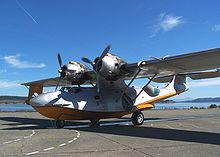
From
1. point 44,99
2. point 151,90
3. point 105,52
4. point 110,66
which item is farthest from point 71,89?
point 151,90

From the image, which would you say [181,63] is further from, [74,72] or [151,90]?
[74,72]

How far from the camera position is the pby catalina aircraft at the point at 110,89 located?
1650 centimetres

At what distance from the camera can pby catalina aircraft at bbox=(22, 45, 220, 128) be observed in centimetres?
1650

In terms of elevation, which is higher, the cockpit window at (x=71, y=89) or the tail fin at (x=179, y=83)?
the tail fin at (x=179, y=83)

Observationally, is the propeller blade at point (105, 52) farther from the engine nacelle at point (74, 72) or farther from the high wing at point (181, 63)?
the engine nacelle at point (74, 72)

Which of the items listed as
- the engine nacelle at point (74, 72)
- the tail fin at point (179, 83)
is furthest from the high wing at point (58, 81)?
the tail fin at point (179, 83)

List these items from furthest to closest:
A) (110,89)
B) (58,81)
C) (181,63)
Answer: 1. (58,81)
2. (110,89)
3. (181,63)

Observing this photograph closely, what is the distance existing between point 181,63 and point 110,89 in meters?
5.96

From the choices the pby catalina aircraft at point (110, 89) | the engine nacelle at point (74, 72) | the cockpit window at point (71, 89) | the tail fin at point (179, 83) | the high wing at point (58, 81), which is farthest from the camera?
the tail fin at point (179, 83)

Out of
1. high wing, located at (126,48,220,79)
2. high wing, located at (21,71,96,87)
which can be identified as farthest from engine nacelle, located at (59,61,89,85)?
high wing, located at (126,48,220,79)

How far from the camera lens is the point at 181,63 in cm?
1625

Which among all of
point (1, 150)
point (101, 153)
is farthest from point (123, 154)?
point (1, 150)

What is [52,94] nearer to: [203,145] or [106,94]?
[106,94]

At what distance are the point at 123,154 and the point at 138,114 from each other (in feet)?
36.7
